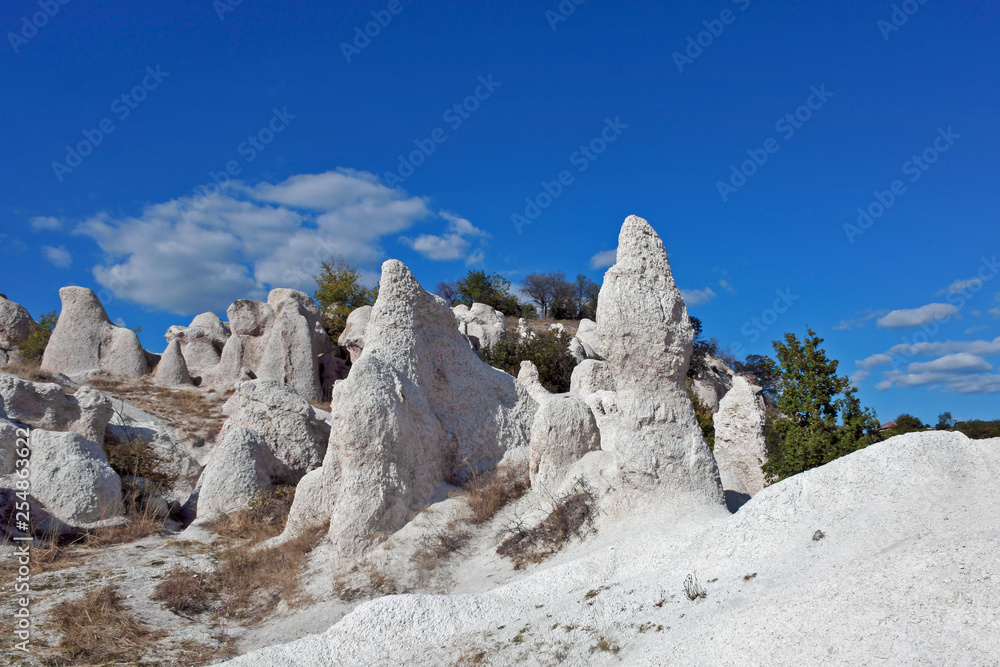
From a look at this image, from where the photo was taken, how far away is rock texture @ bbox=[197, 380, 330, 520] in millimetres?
9945

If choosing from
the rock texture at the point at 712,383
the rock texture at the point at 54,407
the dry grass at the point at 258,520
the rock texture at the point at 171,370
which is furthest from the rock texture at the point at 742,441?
the rock texture at the point at 171,370

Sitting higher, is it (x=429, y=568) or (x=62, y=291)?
(x=62, y=291)

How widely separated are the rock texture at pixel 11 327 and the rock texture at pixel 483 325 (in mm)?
15656

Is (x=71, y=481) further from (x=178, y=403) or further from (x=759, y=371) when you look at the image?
(x=759, y=371)

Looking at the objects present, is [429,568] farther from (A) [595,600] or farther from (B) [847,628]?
(B) [847,628]

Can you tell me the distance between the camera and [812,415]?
943 centimetres

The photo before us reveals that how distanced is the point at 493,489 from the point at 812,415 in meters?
4.85

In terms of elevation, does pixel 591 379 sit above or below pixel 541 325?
below

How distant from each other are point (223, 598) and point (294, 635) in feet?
4.79

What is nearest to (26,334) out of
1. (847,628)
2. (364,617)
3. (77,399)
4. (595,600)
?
(77,399)

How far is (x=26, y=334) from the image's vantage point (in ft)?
75.2

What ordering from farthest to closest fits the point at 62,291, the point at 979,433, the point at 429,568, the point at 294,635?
the point at 62,291 < the point at 979,433 < the point at 429,568 < the point at 294,635

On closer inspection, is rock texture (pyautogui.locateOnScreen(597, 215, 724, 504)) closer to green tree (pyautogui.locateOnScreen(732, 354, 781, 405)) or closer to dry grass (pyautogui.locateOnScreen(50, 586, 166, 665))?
dry grass (pyautogui.locateOnScreen(50, 586, 166, 665))

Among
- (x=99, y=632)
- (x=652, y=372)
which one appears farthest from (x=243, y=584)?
(x=652, y=372)
